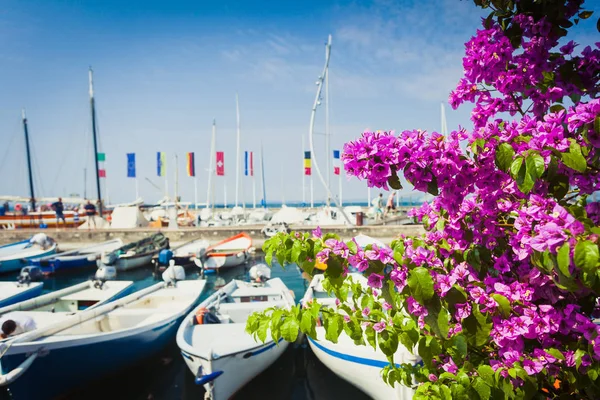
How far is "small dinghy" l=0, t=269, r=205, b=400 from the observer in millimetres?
6809

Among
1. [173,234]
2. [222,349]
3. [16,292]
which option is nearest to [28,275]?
[16,292]

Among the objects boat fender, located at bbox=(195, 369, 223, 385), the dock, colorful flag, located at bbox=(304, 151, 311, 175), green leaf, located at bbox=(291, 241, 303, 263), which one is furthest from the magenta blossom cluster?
colorful flag, located at bbox=(304, 151, 311, 175)

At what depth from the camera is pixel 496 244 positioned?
8.33 feet

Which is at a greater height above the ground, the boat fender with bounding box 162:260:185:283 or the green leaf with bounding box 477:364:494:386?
the green leaf with bounding box 477:364:494:386

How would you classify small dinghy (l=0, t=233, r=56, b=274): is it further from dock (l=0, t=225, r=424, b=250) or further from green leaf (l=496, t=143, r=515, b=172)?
green leaf (l=496, t=143, r=515, b=172)

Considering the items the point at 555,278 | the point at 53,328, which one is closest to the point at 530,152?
the point at 555,278

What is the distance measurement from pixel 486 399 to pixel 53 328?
8.55m

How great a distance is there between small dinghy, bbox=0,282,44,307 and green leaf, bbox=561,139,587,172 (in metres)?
15.1

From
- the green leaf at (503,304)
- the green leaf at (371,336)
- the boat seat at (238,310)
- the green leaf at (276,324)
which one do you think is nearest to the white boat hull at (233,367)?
the boat seat at (238,310)

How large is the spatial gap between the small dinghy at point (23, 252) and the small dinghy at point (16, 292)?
339 inches

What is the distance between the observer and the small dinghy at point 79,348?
6809mm

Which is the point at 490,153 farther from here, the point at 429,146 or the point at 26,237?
the point at 26,237

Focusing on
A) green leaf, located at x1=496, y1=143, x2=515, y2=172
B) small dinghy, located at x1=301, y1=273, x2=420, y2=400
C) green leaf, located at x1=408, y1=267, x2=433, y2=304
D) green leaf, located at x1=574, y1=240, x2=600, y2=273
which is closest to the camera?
green leaf, located at x1=574, y1=240, x2=600, y2=273

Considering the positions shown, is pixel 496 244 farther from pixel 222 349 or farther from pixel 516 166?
pixel 222 349
